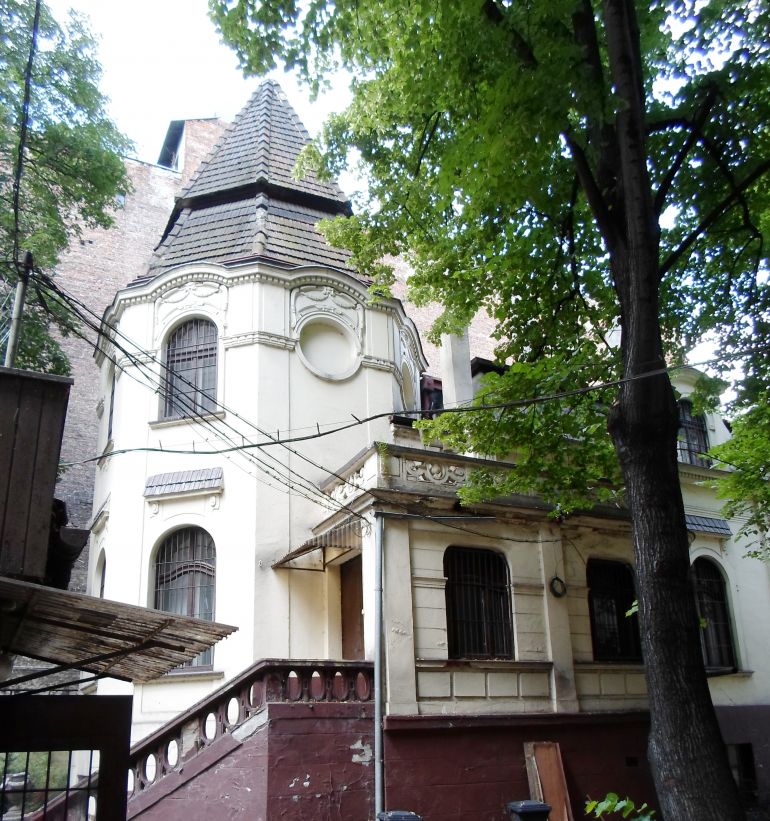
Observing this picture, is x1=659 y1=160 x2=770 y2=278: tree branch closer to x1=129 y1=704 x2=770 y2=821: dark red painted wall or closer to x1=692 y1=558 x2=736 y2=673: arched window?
x1=129 y1=704 x2=770 y2=821: dark red painted wall

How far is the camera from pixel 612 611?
16.0 m

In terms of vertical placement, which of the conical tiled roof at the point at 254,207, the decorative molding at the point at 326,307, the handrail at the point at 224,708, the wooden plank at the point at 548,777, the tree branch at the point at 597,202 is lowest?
the wooden plank at the point at 548,777

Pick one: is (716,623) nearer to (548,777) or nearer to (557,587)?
(557,587)

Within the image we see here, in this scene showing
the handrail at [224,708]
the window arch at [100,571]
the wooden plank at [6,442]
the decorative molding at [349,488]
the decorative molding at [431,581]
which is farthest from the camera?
the window arch at [100,571]

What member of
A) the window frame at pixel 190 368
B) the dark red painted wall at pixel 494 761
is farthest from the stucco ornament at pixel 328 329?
the dark red painted wall at pixel 494 761

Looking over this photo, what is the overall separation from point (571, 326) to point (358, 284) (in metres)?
5.62

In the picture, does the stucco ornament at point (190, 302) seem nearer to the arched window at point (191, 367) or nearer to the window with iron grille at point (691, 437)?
the arched window at point (191, 367)

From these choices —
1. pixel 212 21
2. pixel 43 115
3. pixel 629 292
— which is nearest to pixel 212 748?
pixel 629 292

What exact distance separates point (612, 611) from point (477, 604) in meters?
3.27

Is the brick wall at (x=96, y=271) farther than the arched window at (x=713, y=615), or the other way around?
the brick wall at (x=96, y=271)

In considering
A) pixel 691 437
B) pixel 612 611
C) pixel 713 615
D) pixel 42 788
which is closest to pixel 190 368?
pixel 42 788

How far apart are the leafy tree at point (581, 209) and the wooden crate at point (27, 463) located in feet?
16.4

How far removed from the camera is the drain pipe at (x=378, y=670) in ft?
38.4

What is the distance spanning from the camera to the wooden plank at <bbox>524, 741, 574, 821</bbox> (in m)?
12.8
